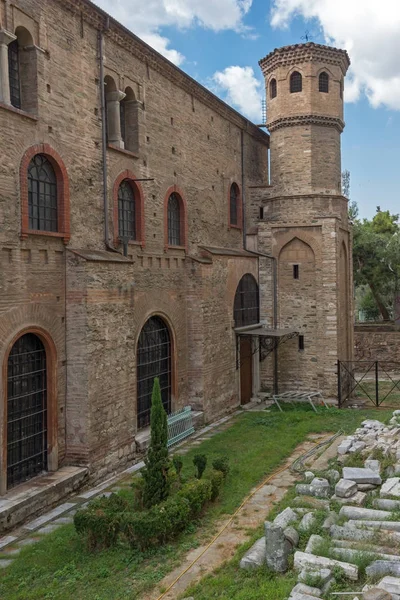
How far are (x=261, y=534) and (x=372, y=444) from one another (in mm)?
4623

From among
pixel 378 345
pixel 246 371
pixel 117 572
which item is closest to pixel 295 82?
pixel 246 371

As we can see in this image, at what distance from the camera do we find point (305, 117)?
20.8m

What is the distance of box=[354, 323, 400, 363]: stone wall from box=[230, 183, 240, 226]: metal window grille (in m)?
11.4

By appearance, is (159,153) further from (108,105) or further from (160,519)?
(160,519)

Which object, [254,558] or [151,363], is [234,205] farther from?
[254,558]

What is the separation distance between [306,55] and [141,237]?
11402 millimetres

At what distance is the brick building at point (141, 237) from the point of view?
35.3 ft

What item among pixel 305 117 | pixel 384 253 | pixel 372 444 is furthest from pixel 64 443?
pixel 384 253

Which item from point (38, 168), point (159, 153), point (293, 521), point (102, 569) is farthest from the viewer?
point (159, 153)

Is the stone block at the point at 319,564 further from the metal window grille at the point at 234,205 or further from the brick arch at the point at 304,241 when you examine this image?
the metal window grille at the point at 234,205

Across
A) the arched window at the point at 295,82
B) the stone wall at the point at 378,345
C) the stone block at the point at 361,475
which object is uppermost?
the arched window at the point at 295,82

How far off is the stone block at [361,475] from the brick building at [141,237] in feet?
16.6

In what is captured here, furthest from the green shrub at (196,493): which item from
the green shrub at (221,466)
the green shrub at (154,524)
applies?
the green shrub at (221,466)

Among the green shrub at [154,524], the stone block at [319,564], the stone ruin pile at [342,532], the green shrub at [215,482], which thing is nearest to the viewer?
the stone ruin pile at [342,532]
